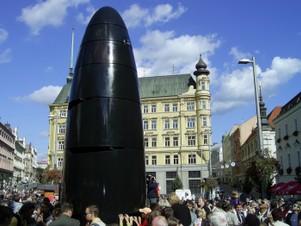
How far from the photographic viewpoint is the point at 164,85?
74562 millimetres

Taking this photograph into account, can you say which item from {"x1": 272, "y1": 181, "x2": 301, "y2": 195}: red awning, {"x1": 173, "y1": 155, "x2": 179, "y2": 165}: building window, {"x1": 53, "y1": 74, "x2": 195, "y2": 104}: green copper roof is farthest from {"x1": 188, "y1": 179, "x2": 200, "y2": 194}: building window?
{"x1": 272, "y1": 181, "x2": 301, "y2": 195}: red awning

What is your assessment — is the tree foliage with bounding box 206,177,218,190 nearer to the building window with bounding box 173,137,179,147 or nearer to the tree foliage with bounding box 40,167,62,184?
the tree foliage with bounding box 40,167,62,184

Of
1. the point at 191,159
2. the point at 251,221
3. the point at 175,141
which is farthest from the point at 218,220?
the point at 175,141

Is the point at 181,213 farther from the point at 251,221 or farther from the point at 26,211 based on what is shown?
the point at 26,211

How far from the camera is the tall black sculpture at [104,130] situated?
302 inches

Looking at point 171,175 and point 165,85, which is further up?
point 165,85

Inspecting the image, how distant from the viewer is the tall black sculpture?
7664 millimetres

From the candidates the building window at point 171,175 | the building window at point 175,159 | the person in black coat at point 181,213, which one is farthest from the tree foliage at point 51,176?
the person in black coat at point 181,213

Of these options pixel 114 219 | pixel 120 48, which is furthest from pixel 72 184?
pixel 120 48

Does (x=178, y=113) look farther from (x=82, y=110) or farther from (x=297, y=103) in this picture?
(x=82, y=110)

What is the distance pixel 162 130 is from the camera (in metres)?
70.1

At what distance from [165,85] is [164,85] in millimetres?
272

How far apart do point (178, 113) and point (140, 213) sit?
204 ft

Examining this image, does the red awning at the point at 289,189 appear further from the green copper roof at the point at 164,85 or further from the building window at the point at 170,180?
the green copper roof at the point at 164,85
